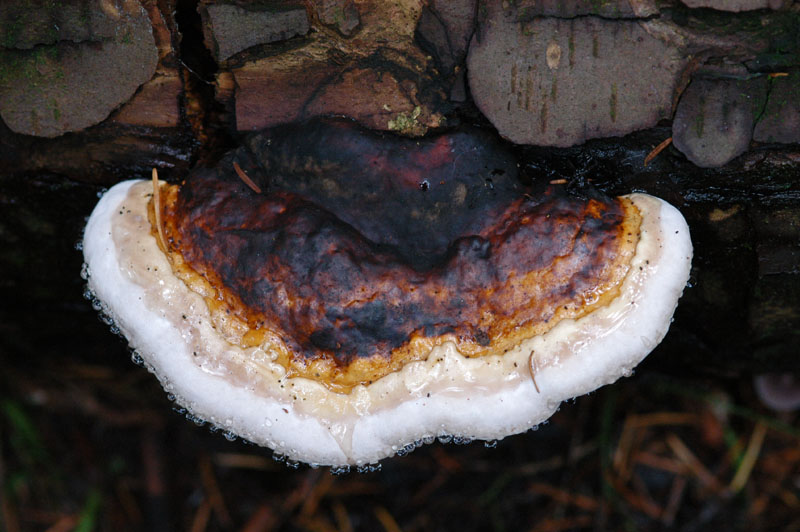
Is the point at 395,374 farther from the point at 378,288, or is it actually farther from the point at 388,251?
the point at 388,251

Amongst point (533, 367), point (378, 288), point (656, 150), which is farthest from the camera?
point (656, 150)

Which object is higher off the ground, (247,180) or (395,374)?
(247,180)

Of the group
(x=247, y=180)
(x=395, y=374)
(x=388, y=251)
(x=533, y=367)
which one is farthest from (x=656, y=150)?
(x=247, y=180)

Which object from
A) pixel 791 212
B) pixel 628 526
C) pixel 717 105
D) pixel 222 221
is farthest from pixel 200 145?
pixel 628 526

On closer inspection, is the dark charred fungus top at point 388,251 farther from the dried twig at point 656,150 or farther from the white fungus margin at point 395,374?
the dried twig at point 656,150

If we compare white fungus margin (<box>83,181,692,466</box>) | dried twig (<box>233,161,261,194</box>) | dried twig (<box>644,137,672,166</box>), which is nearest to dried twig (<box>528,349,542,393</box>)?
white fungus margin (<box>83,181,692,466</box>)

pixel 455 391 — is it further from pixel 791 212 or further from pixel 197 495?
pixel 197 495

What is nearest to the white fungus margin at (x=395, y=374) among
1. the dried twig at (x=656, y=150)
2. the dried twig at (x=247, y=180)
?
the dried twig at (x=656, y=150)
